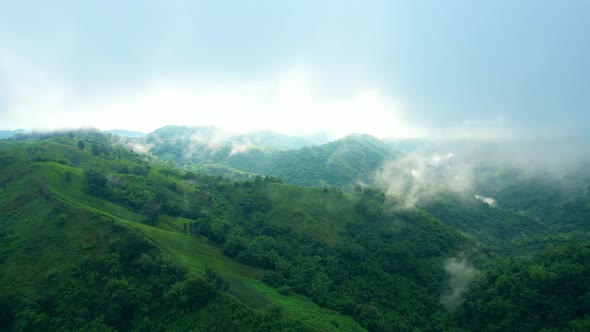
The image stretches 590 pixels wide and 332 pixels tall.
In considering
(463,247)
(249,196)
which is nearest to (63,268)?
(249,196)

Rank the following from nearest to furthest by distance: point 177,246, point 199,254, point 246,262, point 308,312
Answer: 1. point 308,312
2. point 177,246
3. point 199,254
4. point 246,262

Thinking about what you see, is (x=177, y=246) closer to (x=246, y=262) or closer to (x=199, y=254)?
(x=199, y=254)

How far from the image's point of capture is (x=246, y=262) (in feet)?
248

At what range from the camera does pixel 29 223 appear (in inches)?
2506

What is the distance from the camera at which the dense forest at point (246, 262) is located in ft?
156

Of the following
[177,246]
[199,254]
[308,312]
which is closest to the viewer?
[308,312]

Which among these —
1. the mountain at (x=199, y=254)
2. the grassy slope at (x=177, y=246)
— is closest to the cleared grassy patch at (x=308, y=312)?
the grassy slope at (x=177, y=246)

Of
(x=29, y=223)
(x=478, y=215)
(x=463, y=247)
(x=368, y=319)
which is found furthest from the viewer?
(x=478, y=215)

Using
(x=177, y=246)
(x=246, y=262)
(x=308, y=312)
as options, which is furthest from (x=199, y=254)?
(x=308, y=312)

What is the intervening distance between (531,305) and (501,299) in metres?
5.27

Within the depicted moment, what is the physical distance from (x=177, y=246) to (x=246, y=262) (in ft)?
57.0

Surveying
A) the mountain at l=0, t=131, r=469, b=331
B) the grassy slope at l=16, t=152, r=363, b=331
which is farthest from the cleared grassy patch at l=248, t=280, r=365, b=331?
the mountain at l=0, t=131, r=469, b=331

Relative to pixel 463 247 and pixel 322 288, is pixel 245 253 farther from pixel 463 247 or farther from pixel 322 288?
pixel 463 247

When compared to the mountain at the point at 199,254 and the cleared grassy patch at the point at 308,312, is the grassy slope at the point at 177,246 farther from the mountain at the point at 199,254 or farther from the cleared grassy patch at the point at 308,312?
the mountain at the point at 199,254
